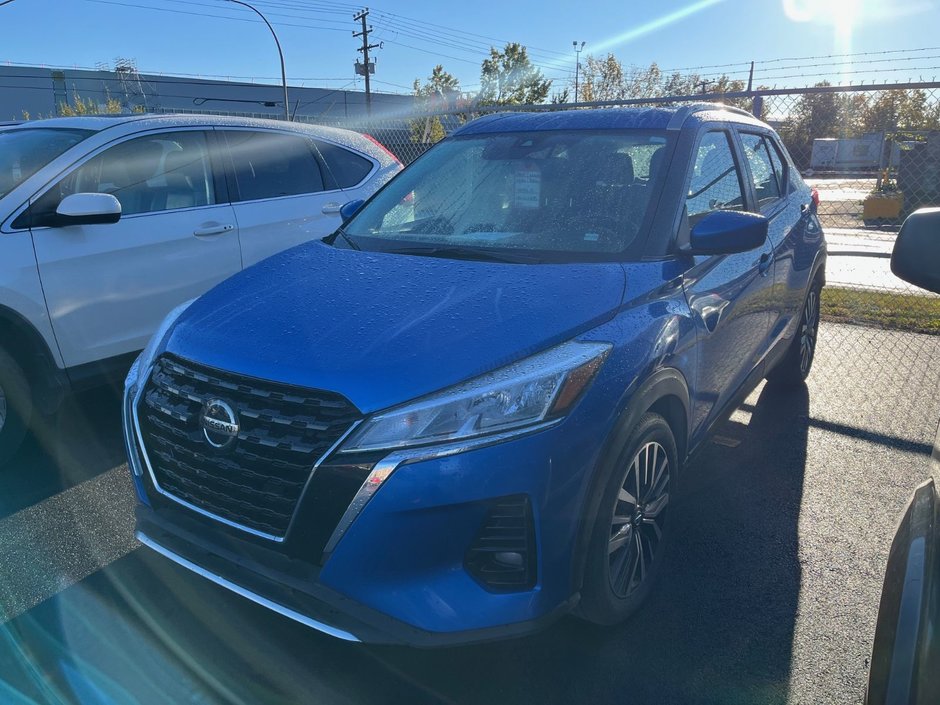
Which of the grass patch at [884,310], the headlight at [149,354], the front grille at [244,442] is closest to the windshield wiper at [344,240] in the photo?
the headlight at [149,354]

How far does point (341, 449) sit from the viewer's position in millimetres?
2031

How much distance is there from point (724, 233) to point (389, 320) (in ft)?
4.44

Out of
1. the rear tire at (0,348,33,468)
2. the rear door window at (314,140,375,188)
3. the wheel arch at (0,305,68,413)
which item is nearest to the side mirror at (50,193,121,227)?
the wheel arch at (0,305,68,413)

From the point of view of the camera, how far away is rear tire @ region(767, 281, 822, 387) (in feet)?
16.1

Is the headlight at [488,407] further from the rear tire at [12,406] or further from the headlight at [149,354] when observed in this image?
the rear tire at [12,406]

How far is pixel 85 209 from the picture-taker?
3.96 meters

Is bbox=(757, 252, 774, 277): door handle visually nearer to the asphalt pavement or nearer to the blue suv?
the blue suv

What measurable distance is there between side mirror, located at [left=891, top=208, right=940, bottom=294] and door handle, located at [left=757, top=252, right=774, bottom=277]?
1.87 m

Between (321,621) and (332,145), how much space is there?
4394 millimetres

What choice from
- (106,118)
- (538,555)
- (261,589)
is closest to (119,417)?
(106,118)

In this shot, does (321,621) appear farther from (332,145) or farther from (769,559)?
(332,145)

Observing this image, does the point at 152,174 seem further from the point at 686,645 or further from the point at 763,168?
the point at 686,645

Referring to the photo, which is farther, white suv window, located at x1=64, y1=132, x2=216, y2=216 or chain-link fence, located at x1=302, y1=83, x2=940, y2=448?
chain-link fence, located at x1=302, y1=83, x2=940, y2=448

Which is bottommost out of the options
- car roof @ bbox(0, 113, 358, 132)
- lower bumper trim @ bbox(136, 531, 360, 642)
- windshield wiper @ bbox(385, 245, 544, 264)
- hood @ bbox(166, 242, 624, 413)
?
lower bumper trim @ bbox(136, 531, 360, 642)
